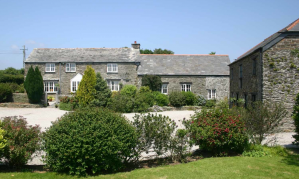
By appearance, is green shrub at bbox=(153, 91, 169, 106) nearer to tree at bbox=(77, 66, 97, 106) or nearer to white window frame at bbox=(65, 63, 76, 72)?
tree at bbox=(77, 66, 97, 106)

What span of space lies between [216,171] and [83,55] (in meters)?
28.7

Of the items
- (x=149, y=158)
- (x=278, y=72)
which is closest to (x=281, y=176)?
(x=149, y=158)

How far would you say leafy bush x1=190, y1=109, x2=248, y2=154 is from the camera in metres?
7.55

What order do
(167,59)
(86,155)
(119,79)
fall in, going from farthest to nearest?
(167,59)
(119,79)
(86,155)

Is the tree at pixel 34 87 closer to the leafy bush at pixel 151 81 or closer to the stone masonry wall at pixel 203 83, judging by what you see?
the stone masonry wall at pixel 203 83

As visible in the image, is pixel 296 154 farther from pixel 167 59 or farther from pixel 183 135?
pixel 167 59

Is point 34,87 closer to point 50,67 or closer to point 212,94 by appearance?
point 50,67

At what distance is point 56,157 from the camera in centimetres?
628

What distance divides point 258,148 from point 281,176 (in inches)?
90.9

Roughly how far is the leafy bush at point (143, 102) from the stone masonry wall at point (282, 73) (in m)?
11.4

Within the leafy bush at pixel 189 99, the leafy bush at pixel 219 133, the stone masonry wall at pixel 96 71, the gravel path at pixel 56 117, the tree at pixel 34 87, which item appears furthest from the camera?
the stone masonry wall at pixel 96 71

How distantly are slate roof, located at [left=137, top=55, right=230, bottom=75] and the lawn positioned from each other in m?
22.7

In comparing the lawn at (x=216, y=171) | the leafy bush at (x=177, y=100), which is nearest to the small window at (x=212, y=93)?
the leafy bush at (x=177, y=100)

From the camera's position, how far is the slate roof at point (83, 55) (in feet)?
102
